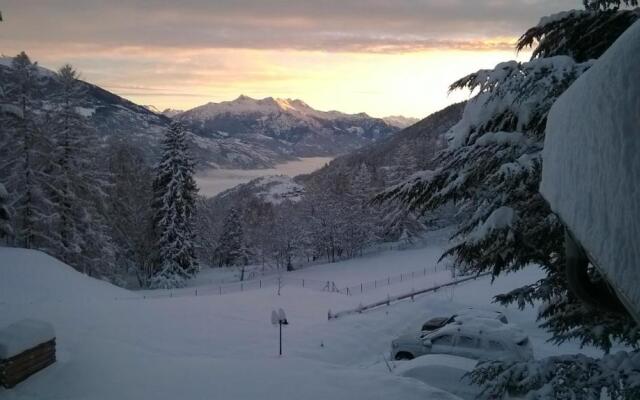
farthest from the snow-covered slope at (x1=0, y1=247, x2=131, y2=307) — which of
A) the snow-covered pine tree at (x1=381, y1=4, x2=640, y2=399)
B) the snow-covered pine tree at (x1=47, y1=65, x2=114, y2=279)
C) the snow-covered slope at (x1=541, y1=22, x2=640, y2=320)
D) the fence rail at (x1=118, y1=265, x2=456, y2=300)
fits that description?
the snow-covered slope at (x1=541, y1=22, x2=640, y2=320)

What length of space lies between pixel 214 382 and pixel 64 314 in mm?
9619

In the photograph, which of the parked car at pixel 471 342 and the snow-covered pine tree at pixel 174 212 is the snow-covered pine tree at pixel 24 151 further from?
the parked car at pixel 471 342

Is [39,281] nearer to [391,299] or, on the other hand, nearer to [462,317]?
[391,299]

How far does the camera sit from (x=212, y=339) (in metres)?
16.4

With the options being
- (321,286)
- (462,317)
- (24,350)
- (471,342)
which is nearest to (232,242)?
(321,286)

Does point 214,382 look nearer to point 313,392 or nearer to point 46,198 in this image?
point 313,392

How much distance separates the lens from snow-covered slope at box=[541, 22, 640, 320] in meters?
1.73

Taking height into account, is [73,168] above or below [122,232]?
above

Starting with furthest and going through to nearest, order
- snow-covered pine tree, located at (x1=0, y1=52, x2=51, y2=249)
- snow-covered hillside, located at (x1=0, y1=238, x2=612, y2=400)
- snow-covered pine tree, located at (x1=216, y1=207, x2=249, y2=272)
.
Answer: snow-covered pine tree, located at (x1=216, y1=207, x2=249, y2=272) → snow-covered pine tree, located at (x1=0, y1=52, x2=51, y2=249) → snow-covered hillside, located at (x1=0, y1=238, x2=612, y2=400)

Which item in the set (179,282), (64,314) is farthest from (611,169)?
(179,282)

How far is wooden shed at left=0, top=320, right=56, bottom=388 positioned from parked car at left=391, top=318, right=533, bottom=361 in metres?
9.65

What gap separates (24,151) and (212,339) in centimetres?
2090

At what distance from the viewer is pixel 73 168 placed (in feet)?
105

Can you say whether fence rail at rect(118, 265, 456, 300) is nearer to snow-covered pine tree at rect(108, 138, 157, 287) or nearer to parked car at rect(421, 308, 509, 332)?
snow-covered pine tree at rect(108, 138, 157, 287)
